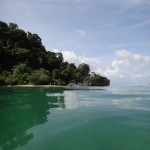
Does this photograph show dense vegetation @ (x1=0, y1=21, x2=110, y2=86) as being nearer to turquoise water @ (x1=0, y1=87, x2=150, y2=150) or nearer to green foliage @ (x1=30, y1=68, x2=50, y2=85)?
green foliage @ (x1=30, y1=68, x2=50, y2=85)

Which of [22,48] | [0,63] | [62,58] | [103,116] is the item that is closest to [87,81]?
[62,58]

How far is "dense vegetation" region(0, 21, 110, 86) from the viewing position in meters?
67.9

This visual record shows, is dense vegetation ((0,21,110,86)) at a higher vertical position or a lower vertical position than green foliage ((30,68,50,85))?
higher

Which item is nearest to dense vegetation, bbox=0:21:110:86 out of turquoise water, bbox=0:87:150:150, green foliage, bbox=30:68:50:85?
green foliage, bbox=30:68:50:85

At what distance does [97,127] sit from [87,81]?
272 feet

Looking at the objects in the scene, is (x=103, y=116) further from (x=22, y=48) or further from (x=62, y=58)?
(x=62, y=58)

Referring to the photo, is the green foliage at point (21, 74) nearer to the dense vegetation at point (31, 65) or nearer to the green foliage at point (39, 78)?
the dense vegetation at point (31, 65)

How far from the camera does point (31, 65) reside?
81.1m

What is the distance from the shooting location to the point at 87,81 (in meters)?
92.8

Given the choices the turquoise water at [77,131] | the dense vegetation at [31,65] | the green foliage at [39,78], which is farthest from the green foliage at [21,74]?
the turquoise water at [77,131]

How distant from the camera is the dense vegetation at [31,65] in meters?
67.9

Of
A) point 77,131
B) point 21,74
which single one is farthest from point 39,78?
point 77,131

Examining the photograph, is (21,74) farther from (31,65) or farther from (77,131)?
(77,131)

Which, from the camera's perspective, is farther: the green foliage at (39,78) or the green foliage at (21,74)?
the green foliage at (39,78)
